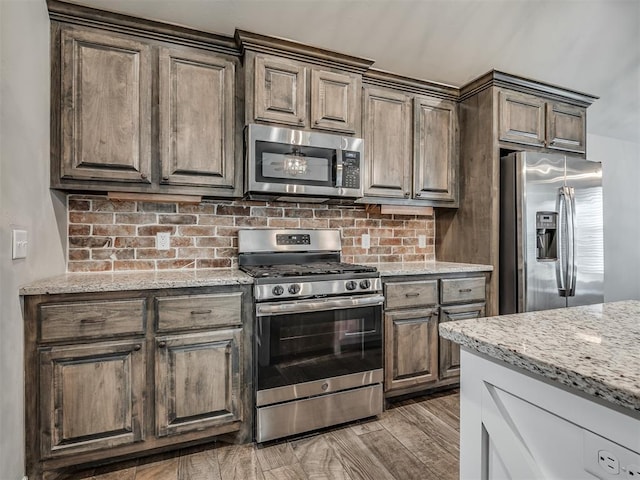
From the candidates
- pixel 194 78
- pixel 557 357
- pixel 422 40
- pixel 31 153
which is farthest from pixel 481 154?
pixel 31 153

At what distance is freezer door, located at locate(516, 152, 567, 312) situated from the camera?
2625 millimetres

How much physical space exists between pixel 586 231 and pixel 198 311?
297 centimetres

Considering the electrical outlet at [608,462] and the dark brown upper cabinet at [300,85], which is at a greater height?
the dark brown upper cabinet at [300,85]

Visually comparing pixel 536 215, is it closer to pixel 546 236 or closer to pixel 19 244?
pixel 546 236

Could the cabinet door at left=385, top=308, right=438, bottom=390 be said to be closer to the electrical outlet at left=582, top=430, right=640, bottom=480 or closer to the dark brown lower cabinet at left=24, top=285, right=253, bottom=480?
the dark brown lower cabinet at left=24, top=285, right=253, bottom=480

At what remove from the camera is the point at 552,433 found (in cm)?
70

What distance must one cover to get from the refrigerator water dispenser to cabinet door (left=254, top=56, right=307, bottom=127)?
1.95 meters

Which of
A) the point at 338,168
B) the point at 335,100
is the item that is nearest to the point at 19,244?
the point at 338,168

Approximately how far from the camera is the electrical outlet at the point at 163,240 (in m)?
2.38

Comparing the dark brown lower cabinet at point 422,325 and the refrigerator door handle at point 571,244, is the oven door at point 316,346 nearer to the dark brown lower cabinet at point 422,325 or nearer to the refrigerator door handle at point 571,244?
the dark brown lower cabinet at point 422,325

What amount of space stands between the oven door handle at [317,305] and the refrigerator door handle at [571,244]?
5.29 feet

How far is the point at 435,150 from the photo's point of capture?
2928 mm

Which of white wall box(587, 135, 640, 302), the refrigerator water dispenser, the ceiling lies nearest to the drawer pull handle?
the ceiling

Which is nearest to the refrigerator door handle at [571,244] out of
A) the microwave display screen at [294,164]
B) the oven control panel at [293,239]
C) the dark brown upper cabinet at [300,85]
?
the dark brown upper cabinet at [300,85]
